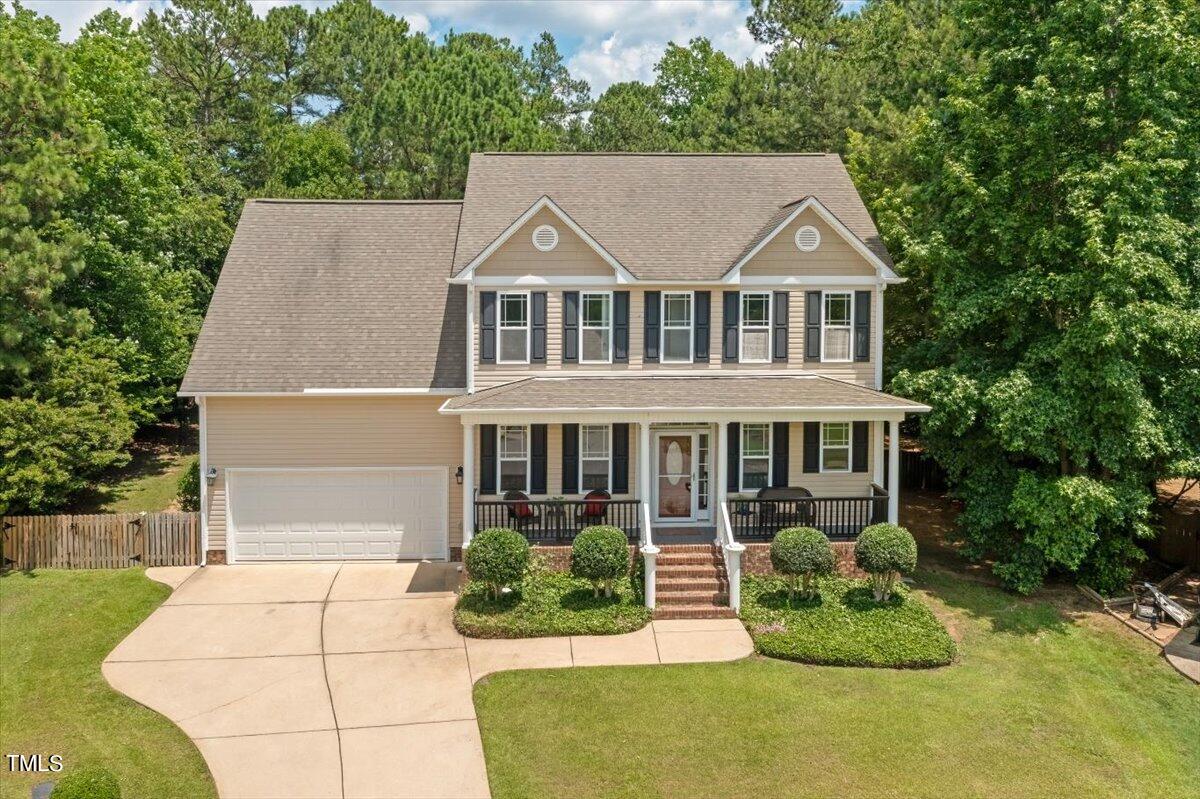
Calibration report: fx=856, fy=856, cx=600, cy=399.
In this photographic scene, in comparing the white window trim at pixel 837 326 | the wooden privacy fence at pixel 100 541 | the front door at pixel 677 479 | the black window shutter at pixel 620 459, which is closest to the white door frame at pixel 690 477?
the front door at pixel 677 479

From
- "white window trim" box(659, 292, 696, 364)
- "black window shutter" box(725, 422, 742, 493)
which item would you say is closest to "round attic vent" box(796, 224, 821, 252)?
"white window trim" box(659, 292, 696, 364)

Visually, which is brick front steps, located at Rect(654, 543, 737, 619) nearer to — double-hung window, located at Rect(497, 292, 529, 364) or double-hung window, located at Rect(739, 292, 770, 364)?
double-hung window, located at Rect(739, 292, 770, 364)

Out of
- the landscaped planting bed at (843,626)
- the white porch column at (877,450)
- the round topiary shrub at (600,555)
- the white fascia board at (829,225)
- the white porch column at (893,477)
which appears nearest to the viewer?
the landscaped planting bed at (843,626)

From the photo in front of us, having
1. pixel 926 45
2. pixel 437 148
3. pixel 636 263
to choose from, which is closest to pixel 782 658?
pixel 636 263

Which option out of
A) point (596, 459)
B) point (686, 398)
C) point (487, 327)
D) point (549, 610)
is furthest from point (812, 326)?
point (549, 610)

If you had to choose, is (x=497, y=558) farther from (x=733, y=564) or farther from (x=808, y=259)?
(x=808, y=259)

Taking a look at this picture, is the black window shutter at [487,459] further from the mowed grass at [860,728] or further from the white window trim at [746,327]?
the mowed grass at [860,728]
